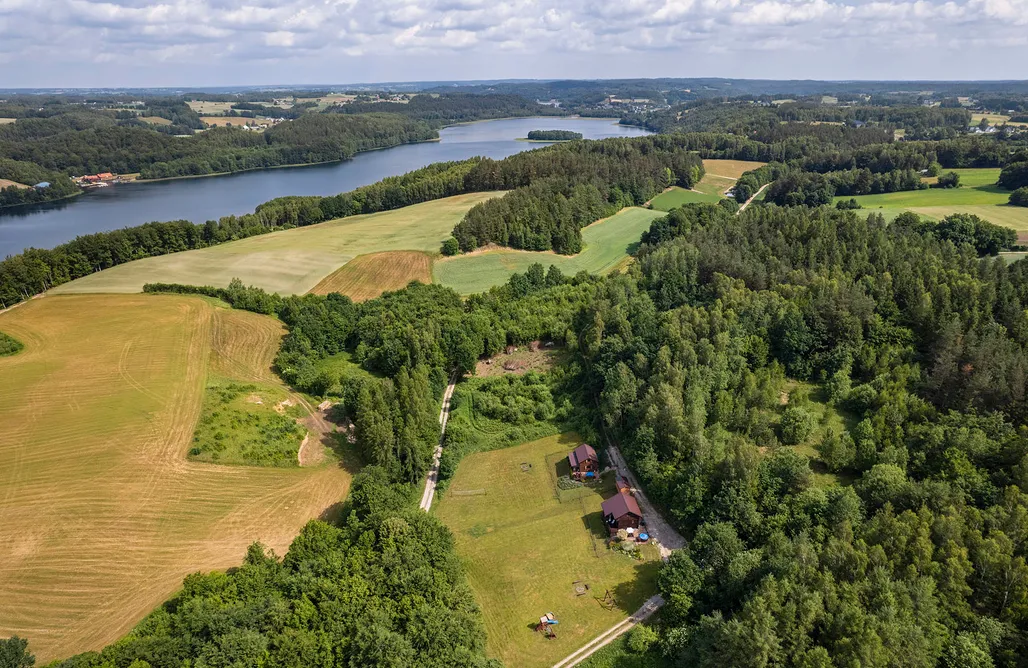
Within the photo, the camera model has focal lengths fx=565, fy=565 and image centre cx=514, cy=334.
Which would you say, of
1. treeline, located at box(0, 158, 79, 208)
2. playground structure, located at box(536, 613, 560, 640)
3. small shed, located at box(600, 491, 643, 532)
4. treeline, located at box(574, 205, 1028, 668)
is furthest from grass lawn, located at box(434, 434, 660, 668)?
treeline, located at box(0, 158, 79, 208)

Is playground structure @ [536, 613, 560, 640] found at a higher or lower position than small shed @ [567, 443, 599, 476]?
lower

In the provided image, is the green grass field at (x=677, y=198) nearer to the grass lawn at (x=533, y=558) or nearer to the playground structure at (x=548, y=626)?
the grass lawn at (x=533, y=558)

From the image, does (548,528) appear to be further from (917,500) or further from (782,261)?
(782,261)

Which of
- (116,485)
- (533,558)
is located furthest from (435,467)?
(116,485)

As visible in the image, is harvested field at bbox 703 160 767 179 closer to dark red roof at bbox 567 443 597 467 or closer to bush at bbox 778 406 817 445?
bush at bbox 778 406 817 445

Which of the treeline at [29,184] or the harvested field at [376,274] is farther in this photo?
the treeline at [29,184]

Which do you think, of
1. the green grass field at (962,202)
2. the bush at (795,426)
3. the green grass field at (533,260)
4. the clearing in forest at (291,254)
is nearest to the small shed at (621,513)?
the bush at (795,426)

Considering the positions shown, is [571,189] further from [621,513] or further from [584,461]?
[621,513]
